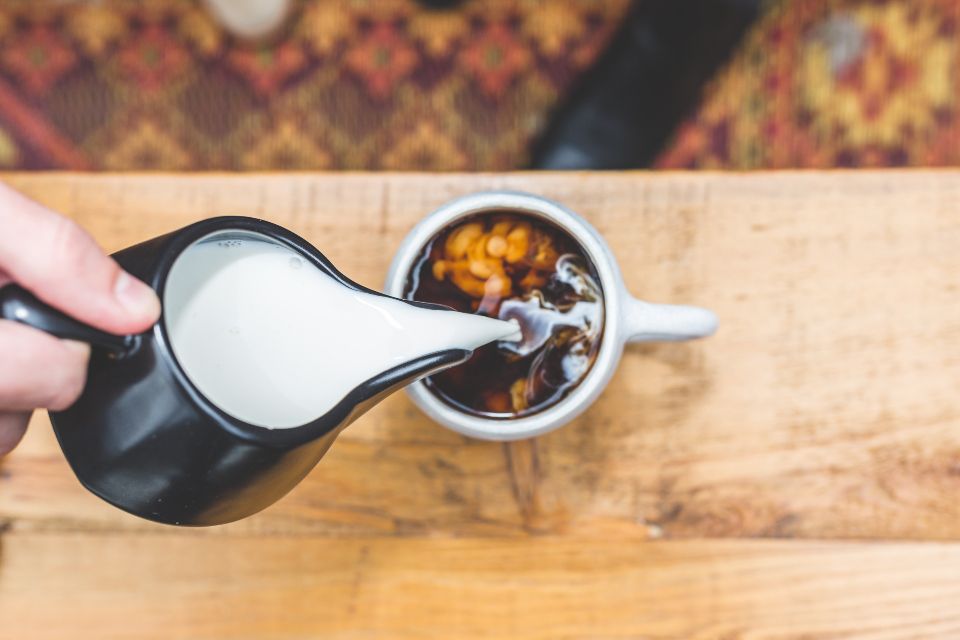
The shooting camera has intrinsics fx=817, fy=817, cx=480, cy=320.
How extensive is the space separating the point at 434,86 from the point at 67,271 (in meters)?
0.69

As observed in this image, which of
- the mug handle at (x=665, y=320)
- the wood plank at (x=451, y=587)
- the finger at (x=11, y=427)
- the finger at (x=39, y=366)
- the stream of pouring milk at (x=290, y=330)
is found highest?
the finger at (x=39, y=366)

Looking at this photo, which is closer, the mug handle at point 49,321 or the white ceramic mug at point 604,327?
the mug handle at point 49,321

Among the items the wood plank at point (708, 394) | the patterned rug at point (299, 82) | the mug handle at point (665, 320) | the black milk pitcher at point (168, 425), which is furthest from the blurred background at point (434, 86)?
the black milk pitcher at point (168, 425)

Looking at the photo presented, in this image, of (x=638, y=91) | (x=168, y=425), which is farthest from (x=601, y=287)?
(x=638, y=91)

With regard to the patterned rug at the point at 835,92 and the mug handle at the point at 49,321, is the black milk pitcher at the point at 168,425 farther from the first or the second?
the patterned rug at the point at 835,92

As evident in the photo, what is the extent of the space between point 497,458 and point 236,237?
26cm

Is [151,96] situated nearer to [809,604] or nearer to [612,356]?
[612,356]

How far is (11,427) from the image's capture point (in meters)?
0.41

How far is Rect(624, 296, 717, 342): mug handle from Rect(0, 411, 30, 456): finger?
0.32 metres

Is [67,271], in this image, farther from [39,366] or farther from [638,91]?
[638,91]

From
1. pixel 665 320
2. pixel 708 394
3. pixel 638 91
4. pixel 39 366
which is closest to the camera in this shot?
pixel 39 366

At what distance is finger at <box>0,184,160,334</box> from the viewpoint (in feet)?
1.08

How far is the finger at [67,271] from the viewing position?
33 centimetres

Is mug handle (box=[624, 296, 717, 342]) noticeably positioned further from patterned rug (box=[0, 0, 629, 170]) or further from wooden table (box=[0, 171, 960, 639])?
patterned rug (box=[0, 0, 629, 170])
